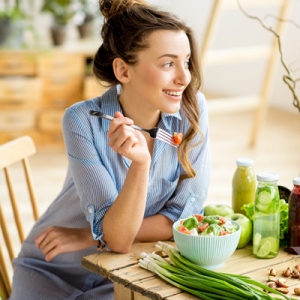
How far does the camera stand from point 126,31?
1.90 m

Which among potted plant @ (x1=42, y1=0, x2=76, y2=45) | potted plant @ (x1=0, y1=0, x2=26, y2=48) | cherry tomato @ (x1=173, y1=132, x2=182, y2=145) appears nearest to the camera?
cherry tomato @ (x1=173, y1=132, x2=182, y2=145)

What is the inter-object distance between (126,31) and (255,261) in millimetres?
709

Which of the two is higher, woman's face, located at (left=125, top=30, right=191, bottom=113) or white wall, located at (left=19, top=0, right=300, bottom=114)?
woman's face, located at (left=125, top=30, right=191, bottom=113)

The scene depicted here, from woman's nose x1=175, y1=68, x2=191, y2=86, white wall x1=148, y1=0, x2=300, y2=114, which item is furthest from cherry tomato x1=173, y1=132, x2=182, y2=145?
white wall x1=148, y1=0, x2=300, y2=114

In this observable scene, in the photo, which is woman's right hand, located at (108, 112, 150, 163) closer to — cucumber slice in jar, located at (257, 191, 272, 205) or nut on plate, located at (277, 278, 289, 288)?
cucumber slice in jar, located at (257, 191, 272, 205)

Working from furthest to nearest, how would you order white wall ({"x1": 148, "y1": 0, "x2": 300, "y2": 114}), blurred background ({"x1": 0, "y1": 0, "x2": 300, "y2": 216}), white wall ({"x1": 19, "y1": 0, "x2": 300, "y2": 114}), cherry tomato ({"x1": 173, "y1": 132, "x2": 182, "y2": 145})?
white wall ({"x1": 19, "y1": 0, "x2": 300, "y2": 114}) → white wall ({"x1": 148, "y1": 0, "x2": 300, "y2": 114}) → blurred background ({"x1": 0, "y1": 0, "x2": 300, "y2": 216}) → cherry tomato ({"x1": 173, "y1": 132, "x2": 182, "y2": 145})

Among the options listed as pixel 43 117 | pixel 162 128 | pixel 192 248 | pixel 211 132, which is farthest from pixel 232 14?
pixel 192 248

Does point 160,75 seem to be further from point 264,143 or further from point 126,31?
Result: point 264,143

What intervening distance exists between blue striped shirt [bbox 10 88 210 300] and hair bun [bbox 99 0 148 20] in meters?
0.22

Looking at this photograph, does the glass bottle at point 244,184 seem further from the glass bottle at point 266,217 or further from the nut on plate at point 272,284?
the nut on plate at point 272,284

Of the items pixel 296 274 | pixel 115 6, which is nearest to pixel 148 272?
pixel 296 274

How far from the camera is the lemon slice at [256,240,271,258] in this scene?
5.62 feet

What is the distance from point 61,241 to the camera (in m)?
1.88

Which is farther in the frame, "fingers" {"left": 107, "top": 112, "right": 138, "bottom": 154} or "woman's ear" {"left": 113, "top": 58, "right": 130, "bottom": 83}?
"woman's ear" {"left": 113, "top": 58, "right": 130, "bottom": 83}
